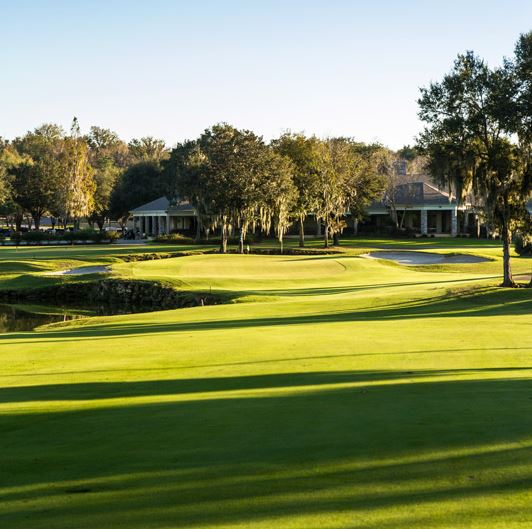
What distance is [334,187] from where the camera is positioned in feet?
257

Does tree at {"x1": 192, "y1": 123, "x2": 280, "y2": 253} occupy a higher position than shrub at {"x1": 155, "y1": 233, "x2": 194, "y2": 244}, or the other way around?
tree at {"x1": 192, "y1": 123, "x2": 280, "y2": 253}

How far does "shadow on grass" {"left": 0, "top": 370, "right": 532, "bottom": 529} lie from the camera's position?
6.04m

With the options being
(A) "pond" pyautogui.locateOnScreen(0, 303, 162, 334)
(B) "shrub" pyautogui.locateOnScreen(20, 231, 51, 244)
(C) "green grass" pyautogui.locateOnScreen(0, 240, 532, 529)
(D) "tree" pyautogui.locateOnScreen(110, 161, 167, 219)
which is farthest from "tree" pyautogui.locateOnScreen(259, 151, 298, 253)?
(C) "green grass" pyautogui.locateOnScreen(0, 240, 532, 529)

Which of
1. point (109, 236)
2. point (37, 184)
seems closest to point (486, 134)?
point (109, 236)

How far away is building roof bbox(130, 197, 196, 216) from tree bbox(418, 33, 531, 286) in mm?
63429

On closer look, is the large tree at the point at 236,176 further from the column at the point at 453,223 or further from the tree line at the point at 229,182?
the column at the point at 453,223

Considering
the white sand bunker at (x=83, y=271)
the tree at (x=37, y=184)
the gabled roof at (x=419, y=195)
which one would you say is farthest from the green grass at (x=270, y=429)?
the tree at (x=37, y=184)

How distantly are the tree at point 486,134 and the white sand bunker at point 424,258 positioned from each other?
24.3m

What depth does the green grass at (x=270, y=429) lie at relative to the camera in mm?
5984

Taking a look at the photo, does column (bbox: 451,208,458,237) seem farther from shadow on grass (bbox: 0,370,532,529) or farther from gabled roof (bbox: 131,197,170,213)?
shadow on grass (bbox: 0,370,532,529)

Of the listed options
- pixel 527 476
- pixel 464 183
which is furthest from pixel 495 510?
pixel 464 183

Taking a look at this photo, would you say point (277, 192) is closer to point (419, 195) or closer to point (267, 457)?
point (419, 195)

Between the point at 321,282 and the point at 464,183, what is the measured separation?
13.2 metres

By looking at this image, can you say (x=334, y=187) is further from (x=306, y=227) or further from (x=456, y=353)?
(x=456, y=353)
